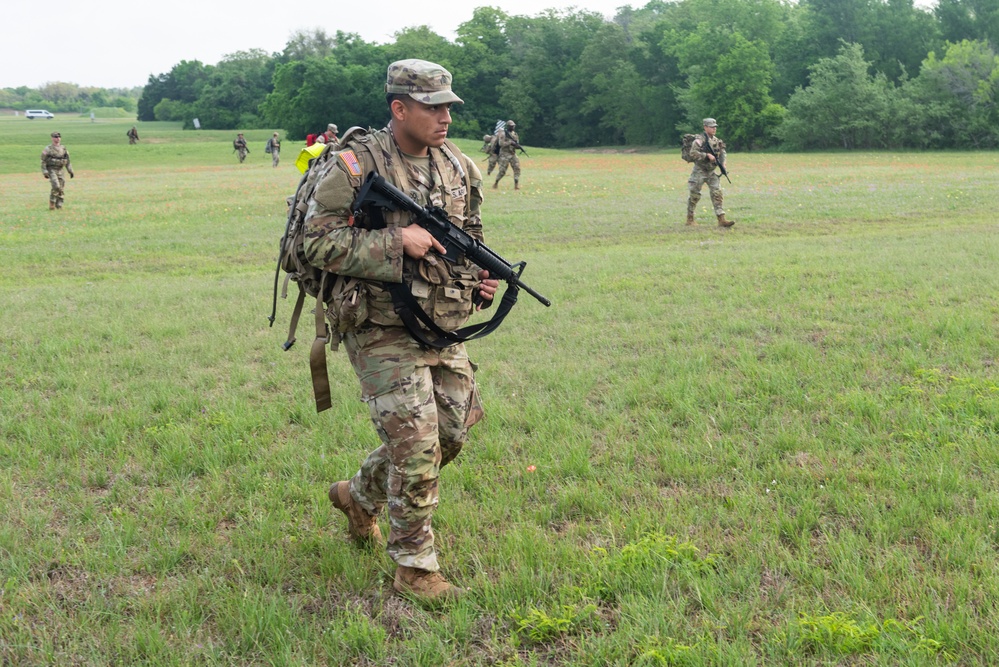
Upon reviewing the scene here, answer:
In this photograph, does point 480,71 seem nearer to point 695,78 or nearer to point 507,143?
point 695,78

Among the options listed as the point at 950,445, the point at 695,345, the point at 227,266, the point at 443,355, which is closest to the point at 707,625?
the point at 443,355

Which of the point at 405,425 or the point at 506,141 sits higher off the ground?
the point at 506,141

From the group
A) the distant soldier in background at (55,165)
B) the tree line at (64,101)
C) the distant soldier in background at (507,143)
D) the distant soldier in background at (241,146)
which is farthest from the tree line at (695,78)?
the tree line at (64,101)

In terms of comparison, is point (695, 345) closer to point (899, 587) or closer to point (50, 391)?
point (899, 587)

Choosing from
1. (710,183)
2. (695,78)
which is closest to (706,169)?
(710,183)

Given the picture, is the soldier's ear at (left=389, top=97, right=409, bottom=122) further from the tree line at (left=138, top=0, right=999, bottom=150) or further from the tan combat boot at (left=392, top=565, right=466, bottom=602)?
the tree line at (left=138, top=0, right=999, bottom=150)

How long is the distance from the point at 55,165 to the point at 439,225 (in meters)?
23.6

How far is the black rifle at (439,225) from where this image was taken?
142 inches

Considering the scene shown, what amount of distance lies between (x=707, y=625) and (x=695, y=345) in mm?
4369

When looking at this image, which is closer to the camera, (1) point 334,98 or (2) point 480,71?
(1) point 334,98

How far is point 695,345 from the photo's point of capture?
7434 millimetres

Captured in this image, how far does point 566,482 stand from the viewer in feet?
15.6

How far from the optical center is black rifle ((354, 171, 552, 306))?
360 cm

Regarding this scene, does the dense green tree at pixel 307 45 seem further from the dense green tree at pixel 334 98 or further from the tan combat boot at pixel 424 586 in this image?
the tan combat boot at pixel 424 586
